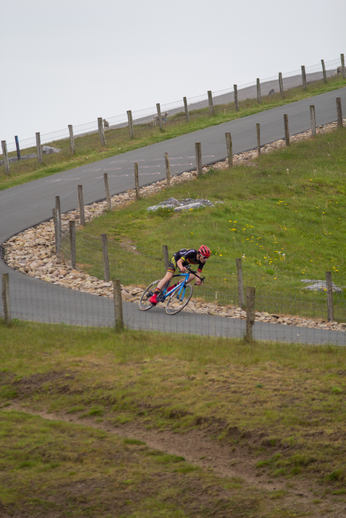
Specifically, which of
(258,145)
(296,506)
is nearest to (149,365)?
(296,506)

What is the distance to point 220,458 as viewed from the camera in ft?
20.6

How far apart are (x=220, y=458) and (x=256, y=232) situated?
45.7 feet

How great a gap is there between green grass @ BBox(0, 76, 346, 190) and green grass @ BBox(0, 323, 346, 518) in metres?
21.5

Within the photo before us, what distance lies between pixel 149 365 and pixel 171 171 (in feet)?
60.4

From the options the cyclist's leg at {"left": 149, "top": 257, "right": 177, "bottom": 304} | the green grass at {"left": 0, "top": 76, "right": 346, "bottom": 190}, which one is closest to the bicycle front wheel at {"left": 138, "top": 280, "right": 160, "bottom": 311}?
the cyclist's leg at {"left": 149, "top": 257, "right": 177, "bottom": 304}

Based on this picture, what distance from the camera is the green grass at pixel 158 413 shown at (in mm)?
5613

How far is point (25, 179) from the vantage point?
29781mm

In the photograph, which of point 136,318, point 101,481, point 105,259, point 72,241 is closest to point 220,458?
point 101,481

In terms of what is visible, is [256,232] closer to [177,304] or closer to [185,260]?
[177,304]

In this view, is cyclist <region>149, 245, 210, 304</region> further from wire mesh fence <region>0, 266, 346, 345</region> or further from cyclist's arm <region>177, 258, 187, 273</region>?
wire mesh fence <region>0, 266, 346, 345</region>

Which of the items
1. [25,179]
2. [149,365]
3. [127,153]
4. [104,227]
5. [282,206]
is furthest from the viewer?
[127,153]

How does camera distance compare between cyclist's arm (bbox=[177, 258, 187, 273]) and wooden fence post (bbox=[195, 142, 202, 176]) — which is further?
wooden fence post (bbox=[195, 142, 202, 176])

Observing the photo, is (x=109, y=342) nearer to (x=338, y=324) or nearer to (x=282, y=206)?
(x=338, y=324)

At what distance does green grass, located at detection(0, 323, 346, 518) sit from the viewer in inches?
221
